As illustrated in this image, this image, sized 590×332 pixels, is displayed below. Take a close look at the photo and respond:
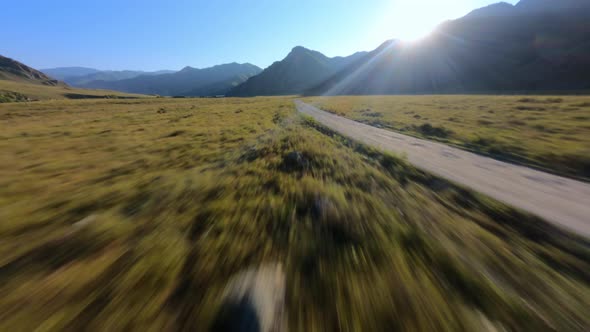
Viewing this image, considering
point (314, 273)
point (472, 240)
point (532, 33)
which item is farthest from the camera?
point (532, 33)

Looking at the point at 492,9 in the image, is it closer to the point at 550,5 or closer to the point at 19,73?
the point at 550,5

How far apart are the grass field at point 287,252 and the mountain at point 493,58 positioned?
114m

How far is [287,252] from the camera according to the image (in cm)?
359

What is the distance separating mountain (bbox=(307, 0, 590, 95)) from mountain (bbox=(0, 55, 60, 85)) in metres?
213

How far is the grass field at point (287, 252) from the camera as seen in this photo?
253cm

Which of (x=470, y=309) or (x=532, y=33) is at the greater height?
(x=532, y=33)

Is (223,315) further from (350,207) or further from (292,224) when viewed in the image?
(350,207)

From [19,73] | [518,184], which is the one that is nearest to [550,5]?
[518,184]

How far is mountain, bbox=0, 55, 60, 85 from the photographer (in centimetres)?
14050

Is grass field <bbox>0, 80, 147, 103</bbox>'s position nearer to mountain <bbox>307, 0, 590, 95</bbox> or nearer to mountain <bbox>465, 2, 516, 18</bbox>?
mountain <bbox>307, 0, 590, 95</bbox>

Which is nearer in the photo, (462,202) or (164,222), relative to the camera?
(164,222)

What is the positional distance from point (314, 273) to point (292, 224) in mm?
1414

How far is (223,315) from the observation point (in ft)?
8.05

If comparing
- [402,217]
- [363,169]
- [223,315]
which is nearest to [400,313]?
[223,315]
